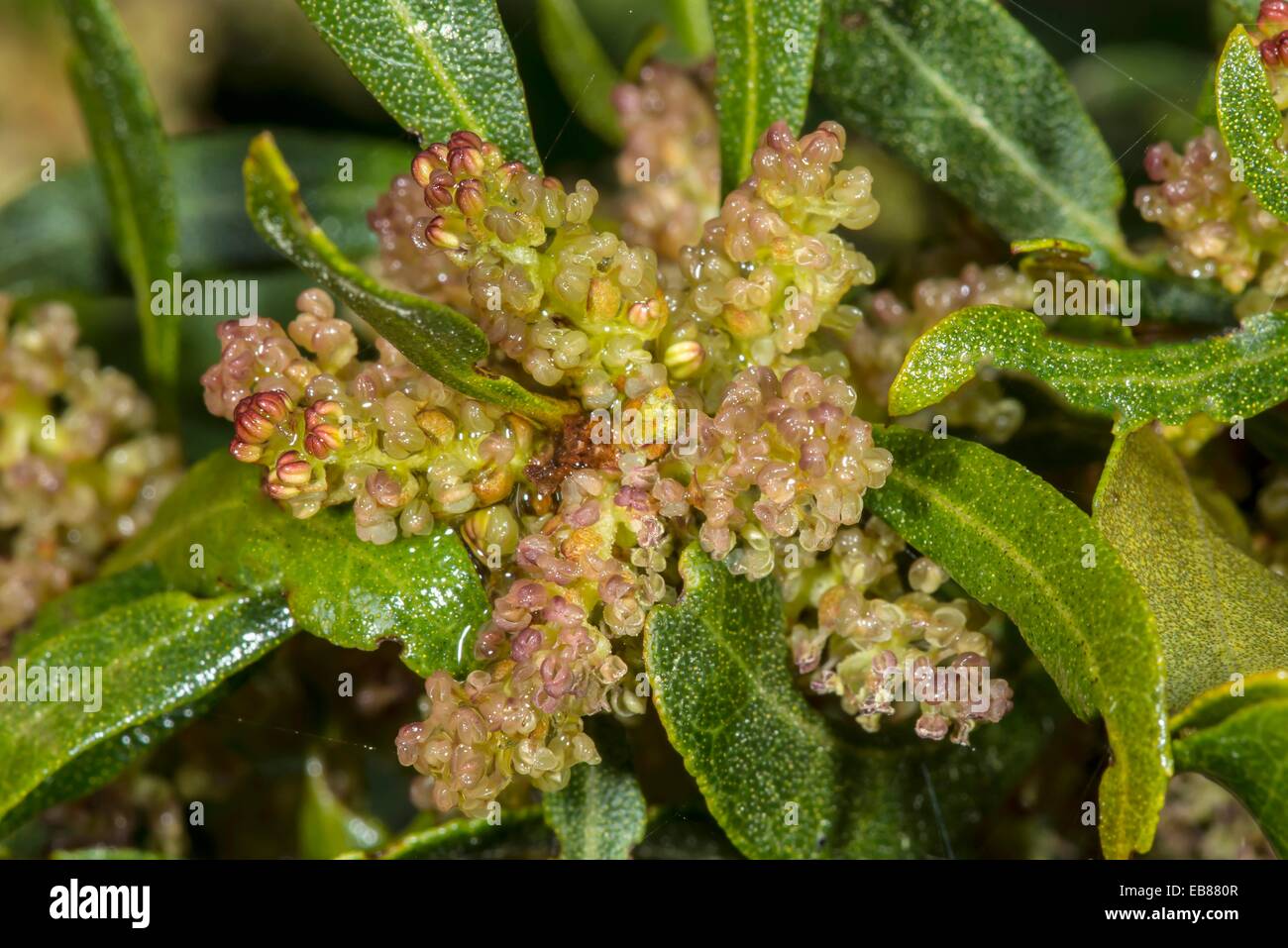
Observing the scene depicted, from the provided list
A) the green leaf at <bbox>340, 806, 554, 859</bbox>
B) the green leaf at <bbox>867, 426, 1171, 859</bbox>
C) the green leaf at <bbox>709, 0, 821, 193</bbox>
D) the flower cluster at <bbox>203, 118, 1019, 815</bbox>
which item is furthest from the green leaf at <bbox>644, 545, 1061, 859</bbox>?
the green leaf at <bbox>709, 0, 821, 193</bbox>

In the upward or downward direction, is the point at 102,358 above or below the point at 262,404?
above

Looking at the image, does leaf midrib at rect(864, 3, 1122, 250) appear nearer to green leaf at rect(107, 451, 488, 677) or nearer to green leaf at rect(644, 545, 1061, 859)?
green leaf at rect(644, 545, 1061, 859)

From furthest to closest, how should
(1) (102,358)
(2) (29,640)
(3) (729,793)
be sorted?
(1) (102,358), (2) (29,640), (3) (729,793)

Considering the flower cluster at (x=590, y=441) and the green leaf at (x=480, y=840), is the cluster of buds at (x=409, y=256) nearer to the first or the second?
the flower cluster at (x=590, y=441)

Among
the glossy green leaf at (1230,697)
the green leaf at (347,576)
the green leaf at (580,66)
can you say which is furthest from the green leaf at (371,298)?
the green leaf at (580,66)

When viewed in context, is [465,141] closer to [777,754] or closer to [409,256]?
[409,256]
